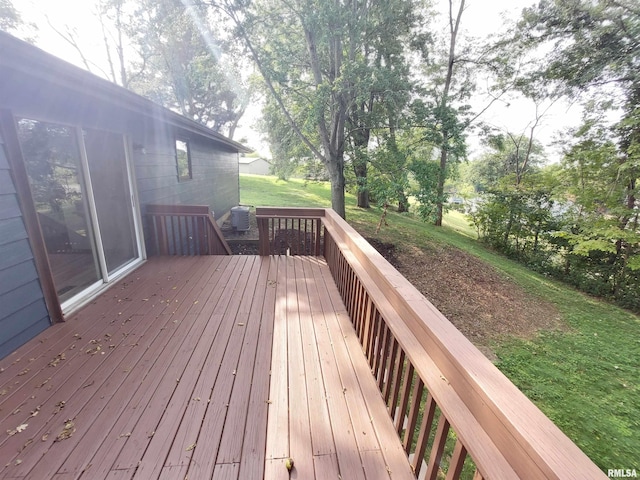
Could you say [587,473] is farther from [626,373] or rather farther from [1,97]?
[626,373]

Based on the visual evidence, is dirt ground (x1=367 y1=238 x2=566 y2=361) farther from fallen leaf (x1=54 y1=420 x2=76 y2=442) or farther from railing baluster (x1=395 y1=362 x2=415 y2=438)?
fallen leaf (x1=54 y1=420 x2=76 y2=442)

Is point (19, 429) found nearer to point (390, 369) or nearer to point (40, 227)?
point (40, 227)

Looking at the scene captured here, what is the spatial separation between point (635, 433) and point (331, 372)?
3.44m

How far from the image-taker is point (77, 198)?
285cm

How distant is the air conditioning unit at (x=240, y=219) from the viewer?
7793 millimetres

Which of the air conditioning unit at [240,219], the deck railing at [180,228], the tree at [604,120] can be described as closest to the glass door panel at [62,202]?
the deck railing at [180,228]

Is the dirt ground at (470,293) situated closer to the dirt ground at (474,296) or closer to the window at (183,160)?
the dirt ground at (474,296)

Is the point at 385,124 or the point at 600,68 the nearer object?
the point at 600,68

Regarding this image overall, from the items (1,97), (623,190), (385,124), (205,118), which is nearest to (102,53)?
(205,118)

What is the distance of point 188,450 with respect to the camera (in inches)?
55.4

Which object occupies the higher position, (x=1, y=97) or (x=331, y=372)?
(x=1, y=97)

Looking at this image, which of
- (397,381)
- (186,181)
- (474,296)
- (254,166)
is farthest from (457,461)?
(254,166)

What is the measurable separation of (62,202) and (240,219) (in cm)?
511

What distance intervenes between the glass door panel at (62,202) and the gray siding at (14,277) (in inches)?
15.6
